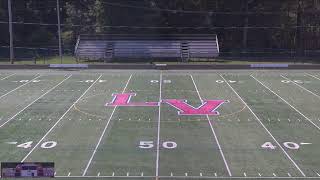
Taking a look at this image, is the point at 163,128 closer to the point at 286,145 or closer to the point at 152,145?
the point at 152,145

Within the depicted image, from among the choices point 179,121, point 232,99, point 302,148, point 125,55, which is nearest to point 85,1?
point 125,55

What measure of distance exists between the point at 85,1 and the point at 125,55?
13.4 meters

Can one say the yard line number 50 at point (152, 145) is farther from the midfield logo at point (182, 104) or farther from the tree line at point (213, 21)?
the tree line at point (213, 21)

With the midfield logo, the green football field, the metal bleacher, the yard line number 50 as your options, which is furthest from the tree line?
the yard line number 50

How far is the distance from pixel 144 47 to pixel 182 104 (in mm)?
23147

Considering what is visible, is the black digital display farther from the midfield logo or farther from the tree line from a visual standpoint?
the tree line

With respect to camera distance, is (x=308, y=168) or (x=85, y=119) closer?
(x=308, y=168)

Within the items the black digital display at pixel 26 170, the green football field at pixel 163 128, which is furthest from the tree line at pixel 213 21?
the black digital display at pixel 26 170

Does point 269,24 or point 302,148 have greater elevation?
point 269,24

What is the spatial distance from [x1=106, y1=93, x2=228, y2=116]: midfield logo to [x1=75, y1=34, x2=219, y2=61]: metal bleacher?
761 inches

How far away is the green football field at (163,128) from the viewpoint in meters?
16.1

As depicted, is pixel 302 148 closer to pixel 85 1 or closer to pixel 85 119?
pixel 85 119

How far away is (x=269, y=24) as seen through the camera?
5281cm

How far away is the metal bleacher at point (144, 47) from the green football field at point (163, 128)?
13.4 metres
